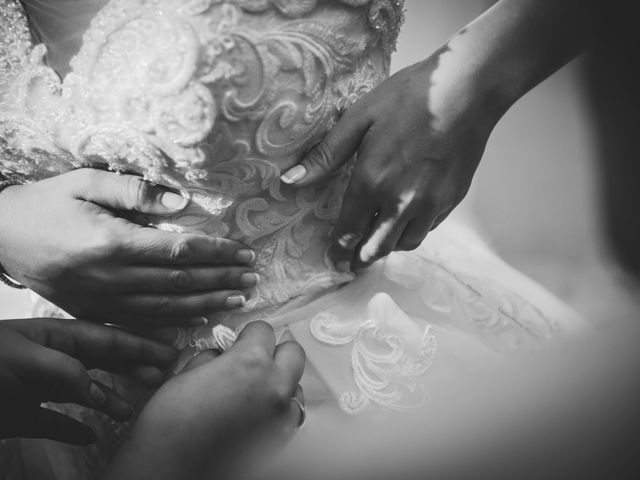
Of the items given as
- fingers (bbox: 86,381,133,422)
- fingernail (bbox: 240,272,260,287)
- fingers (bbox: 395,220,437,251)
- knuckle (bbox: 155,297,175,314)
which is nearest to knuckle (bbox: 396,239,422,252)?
fingers (bbox: 395,220,437,251)

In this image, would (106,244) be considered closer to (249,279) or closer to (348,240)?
(249,279)

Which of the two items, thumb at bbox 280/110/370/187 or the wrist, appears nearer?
thumb at bbox 280/110/370/187

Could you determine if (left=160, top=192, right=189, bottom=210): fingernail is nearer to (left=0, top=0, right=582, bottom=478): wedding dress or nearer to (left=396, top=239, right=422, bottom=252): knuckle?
(left=0, top=0, right=582, bottom=478): wedding dress

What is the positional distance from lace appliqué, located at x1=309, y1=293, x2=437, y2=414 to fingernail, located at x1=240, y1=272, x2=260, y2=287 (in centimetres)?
10

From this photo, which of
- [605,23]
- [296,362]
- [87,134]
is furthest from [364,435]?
[605,23]

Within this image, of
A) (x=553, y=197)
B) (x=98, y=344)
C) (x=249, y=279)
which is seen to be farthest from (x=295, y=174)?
(x=553, y=197)

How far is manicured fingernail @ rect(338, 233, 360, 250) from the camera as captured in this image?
22.5 inches

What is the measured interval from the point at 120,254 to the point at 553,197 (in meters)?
0.89

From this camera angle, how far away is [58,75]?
55 cm

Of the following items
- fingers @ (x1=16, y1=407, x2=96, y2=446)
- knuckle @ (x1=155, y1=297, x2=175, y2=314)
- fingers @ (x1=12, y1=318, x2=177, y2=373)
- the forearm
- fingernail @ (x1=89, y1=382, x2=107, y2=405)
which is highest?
the forearm

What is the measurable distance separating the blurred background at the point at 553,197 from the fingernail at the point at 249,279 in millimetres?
612

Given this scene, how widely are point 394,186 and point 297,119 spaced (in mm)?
144

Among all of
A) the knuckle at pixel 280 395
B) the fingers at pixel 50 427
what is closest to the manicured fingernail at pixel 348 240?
the knuckle at pixel 280 395

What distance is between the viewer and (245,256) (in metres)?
0.56
